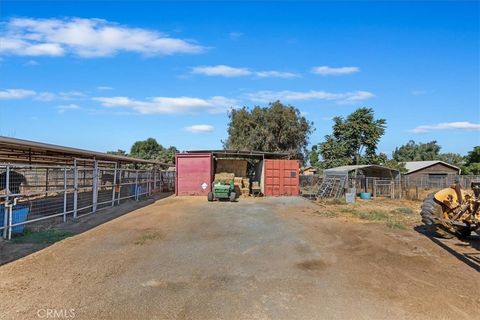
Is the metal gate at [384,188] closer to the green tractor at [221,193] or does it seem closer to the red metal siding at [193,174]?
the green tractor at [221,193]

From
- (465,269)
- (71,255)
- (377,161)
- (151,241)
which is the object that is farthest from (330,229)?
(377,161)

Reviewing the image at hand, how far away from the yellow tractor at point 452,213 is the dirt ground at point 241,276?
490 millimetres

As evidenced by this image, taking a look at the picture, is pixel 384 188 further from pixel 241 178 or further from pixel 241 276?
pixel 241 276

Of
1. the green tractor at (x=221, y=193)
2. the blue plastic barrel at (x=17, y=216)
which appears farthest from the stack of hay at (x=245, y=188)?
the blue plastic barrel at (x=17, y=216)

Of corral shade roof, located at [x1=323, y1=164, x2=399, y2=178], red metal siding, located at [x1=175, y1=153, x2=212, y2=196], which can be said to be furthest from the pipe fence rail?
corral shade roof, located at [x1=323, y1=164, x2=399, y2=178]

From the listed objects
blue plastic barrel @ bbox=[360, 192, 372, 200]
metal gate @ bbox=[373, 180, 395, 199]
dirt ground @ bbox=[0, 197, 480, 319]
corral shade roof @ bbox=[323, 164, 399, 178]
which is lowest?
dirt ground @ bbox=[0, 197, 480, 319]

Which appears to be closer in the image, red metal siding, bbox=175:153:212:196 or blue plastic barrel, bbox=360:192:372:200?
red metal siding, bbox=175:153:212:196

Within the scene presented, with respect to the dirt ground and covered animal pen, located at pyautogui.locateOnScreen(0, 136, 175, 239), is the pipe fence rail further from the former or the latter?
the dirt ground

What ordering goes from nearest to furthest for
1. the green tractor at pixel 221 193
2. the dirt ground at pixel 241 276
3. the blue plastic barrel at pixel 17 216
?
1. the dirt ground at pixel 241 276
2. the blue plastic barrel at pixel 17 216
3. the green tractor at pixel 221 193

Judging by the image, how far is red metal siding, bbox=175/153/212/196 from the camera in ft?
85.4

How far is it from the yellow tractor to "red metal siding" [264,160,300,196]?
15723mm

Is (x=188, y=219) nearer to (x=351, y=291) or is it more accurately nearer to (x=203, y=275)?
(x=203, y=275)

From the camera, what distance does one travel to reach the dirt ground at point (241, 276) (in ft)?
17.2

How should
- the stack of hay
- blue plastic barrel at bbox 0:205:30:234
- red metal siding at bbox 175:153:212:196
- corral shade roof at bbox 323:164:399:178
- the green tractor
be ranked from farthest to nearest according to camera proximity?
corral shade roof at bbox 323:164:399:178, the stack of hay, red metal siding at bbox 175:153:212:196, the green tractor, blue plastic barrel at bbox 0:205:30:234
